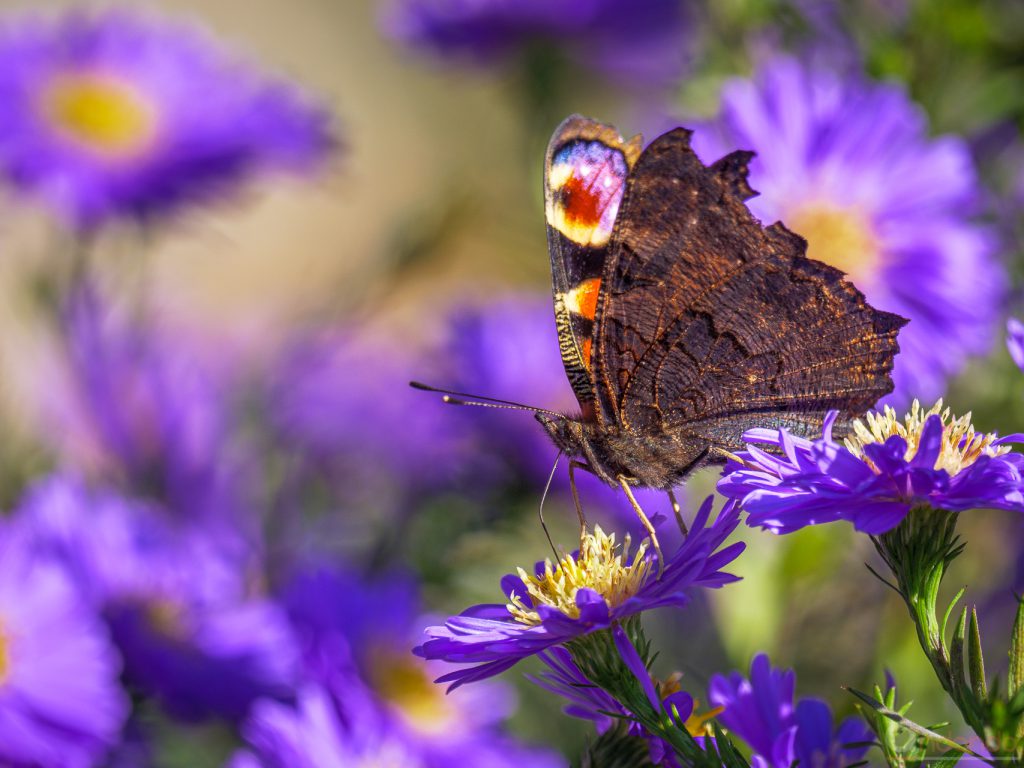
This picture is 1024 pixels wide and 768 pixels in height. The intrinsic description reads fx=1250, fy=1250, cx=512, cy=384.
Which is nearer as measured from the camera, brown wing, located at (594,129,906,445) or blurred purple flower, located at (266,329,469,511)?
brown wing, located at (594,129,906,445)

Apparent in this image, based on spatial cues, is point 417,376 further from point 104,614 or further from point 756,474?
point 756,474

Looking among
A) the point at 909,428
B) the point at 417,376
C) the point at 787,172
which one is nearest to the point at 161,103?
the point at 417,376

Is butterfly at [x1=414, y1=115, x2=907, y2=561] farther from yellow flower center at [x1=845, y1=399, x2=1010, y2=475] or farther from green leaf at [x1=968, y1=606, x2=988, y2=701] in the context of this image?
green leaf at [x1=968, y1=606, x2=988, y2=701]

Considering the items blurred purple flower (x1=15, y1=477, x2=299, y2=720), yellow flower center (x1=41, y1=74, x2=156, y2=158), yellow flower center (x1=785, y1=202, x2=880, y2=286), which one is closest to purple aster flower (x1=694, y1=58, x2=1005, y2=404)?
yellow flower center (x1=785, y1=202, x2=880, y2=286)

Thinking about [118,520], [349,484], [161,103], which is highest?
[161,103]

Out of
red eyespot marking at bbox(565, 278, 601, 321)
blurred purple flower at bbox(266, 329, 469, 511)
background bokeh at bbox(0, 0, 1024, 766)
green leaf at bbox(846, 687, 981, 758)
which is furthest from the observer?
blurred purple flower at bbox(266, 329, 469, 511)

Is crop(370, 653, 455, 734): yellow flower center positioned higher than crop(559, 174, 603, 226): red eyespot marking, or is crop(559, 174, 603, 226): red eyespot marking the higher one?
crop(559, 174, 603, 226): red eyespot marking
